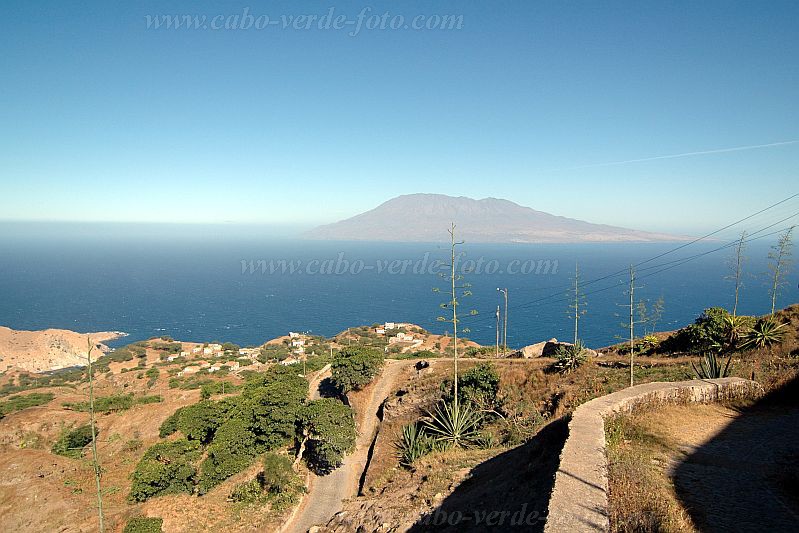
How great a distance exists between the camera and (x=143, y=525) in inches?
571

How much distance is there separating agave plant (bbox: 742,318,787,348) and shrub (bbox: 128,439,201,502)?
26793 mm

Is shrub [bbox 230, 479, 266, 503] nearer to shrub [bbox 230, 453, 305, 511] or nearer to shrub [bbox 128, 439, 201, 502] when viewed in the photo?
shrub [bbox 230, 453, 305, 511]

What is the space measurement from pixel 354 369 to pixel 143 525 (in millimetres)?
14075

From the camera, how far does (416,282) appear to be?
492 ft

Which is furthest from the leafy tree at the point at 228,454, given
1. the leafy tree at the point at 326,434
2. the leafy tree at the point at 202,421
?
the leafy tree at the point at 326,434

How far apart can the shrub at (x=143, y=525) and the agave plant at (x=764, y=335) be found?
85.6ft

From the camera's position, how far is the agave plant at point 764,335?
61.0 ft

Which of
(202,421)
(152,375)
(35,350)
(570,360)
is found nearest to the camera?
(570,360)

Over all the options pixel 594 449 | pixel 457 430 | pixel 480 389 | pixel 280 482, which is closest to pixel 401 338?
pixel 480 389

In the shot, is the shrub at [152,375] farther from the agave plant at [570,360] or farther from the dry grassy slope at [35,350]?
the agave plant at [570,360]

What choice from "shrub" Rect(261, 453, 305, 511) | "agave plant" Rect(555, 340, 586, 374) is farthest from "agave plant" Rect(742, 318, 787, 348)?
"shrub" Rect(261, 453, 305, 511)

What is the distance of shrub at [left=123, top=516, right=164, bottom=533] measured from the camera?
563 inches

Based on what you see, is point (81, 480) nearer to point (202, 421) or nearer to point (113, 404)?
point (202, 421)

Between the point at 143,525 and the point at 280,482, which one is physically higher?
the point at 143,525
